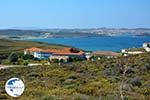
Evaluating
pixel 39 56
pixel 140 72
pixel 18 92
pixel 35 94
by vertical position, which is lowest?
pixel 39 56

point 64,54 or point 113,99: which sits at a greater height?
point 113,99

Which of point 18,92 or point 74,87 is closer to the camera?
point 18,92

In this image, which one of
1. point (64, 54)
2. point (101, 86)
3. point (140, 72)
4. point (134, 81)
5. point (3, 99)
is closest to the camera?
point (3, 99)

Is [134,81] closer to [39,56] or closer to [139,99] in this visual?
[139,99]

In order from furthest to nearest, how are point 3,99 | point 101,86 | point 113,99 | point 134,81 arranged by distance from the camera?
point 134,81 < point 101,86 < point 3,99 < point 113,99

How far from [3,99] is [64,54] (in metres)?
63.8

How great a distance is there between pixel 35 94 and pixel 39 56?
69.1 m

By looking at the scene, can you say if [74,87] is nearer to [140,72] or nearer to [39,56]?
[140,72]

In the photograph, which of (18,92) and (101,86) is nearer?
(18,92)

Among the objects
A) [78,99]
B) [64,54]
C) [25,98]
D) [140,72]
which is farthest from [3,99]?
[64,54]

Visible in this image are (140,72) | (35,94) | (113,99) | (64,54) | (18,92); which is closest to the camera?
(18,92)

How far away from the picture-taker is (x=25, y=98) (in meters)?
9.77

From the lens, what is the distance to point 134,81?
46.6 feet

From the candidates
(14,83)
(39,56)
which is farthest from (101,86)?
(39,56)
